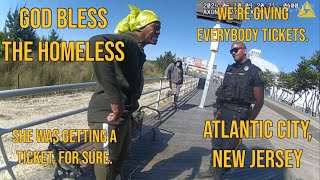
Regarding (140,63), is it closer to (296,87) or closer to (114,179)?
(114,179)

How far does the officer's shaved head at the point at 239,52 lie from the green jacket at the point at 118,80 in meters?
1.74

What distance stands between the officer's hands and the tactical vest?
2.03 metres

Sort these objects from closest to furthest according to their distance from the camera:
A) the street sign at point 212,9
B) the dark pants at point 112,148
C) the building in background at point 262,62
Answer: the dark pants at point 112,148 < the street sign at point 212,9 < the building in background at point 262,62

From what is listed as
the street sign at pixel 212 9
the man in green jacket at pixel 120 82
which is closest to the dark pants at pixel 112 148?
the man in green jacket at pixel 120 82

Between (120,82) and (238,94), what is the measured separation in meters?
2.01

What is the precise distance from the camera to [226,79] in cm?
416

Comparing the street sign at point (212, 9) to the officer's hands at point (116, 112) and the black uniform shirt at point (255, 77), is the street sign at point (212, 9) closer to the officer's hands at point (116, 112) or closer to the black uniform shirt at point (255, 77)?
the black uniform shirt at point (255, 77)

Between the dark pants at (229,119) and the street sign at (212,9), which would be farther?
the street sign at (212,9)

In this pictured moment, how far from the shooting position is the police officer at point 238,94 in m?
3.84

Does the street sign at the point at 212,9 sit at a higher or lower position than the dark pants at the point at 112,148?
higher

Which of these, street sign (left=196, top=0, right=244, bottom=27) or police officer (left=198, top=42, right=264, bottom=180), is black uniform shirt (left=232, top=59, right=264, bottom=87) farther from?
street sign (left=196, top=0, right=244, bottom=27)

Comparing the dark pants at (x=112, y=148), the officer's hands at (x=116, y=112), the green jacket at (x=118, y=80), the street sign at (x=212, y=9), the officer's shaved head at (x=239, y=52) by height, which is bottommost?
the dark pants at (x=112, y=148)

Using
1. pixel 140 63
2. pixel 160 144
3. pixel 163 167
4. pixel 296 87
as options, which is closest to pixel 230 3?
pixel 160 144

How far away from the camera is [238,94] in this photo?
3.90m
